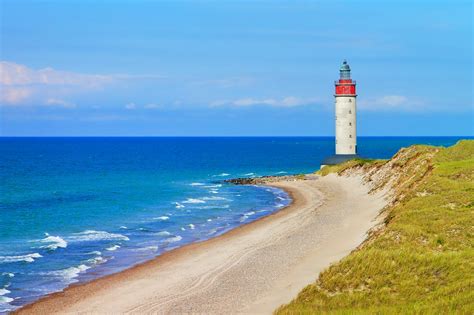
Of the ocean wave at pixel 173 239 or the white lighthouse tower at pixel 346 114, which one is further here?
the white lighthouse tower at pixel 346 114

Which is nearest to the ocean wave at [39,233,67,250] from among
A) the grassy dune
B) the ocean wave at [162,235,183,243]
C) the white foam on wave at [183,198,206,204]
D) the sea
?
the sea

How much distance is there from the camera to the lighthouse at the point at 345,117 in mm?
75438

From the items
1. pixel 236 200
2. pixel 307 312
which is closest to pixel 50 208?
pixel 236 200

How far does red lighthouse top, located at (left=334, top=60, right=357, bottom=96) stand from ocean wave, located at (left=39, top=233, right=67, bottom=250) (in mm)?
45154

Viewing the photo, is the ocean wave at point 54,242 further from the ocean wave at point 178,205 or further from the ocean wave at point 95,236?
the ocean wave at point 178,205

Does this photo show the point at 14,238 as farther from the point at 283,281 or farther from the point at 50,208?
the point at 283,281

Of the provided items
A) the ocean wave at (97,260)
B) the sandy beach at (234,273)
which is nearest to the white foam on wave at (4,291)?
the sandy beach at (234,273)

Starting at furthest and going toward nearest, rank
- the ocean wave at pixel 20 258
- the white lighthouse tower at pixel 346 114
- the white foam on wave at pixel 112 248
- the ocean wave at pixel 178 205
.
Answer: the white lighthouse tower at pixel 346 114 → the ocean wave at pixel 178 205 → the white foam on wave at pixel 112 248 → the ocean wave at pixel 20 258

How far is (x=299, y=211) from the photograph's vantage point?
156 ft

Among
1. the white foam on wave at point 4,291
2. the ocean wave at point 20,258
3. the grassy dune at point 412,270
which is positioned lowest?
the white foam on wave at point 4,291

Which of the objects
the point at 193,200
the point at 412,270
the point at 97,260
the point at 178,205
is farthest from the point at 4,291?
the point at 193,200

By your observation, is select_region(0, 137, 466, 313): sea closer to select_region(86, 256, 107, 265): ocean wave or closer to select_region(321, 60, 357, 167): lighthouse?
select_region(86, 256, 107, 265): ocean wave

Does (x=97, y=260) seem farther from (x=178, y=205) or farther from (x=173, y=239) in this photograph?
(x=178, y=205)

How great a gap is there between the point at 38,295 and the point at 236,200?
35.1 m
